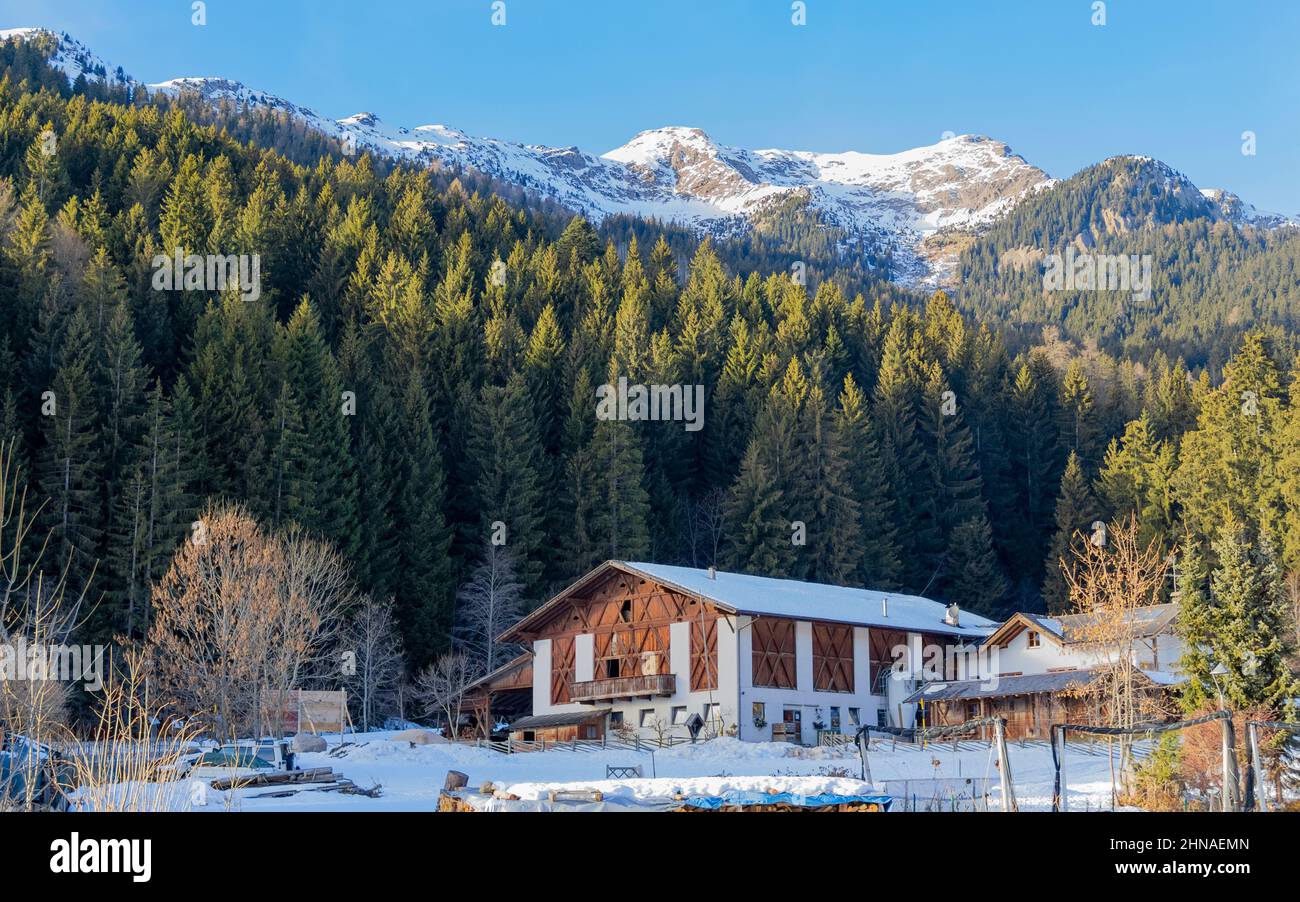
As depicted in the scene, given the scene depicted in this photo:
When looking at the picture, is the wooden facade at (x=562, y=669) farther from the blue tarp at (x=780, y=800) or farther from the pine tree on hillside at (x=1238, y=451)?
the pine tree on hillside at (x=1238, y=451)

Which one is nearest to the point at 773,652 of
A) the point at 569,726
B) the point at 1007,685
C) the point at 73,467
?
the point at 569,726

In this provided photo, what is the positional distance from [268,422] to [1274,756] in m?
51.2

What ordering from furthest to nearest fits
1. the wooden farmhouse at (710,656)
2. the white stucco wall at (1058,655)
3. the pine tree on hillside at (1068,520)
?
1. the pine tree on hillside at (1068,520)
2. the wooden farmhouse at (710,656)
3. the white stucco wall at (1058,655)

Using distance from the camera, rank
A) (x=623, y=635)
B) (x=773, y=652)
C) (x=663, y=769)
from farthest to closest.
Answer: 1. (x=623, y=635)
2. (x=773, y=652)
3. (x=663, y=769)

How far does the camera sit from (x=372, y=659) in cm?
5841

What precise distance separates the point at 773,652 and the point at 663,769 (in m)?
13.9

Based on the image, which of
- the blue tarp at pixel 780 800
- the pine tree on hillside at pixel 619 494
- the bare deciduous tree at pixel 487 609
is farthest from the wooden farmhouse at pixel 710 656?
the blue tarp at pixel 780 800

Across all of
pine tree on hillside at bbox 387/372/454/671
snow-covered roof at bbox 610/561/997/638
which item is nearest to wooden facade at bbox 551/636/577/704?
snow-covered roof at bbox 610/561/997/638

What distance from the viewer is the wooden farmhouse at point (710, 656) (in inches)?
2024

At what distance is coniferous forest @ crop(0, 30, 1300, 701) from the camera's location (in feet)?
204

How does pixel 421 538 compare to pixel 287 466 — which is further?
pixel 421 538

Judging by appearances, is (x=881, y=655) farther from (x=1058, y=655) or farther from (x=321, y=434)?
(x=321, y=434)

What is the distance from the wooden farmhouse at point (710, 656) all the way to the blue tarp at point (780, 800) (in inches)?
1190
